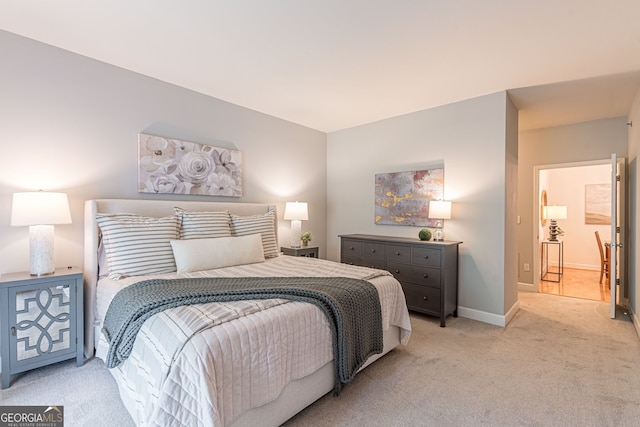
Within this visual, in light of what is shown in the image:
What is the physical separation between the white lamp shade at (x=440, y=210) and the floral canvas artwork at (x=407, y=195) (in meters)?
0.24

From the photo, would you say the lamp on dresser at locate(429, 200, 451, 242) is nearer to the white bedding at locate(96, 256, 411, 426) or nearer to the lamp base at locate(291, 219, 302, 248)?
the lamp base at locate(291, 219, 302, 248)

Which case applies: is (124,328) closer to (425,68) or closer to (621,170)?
(425,68)

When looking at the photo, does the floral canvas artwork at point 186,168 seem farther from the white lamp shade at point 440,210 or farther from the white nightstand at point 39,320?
the white lamp shade at point 440,210

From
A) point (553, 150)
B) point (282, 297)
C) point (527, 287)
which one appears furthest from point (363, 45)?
point (527, 287)

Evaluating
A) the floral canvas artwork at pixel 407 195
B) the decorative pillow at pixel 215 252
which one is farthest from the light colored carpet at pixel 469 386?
the floral canvas artwork at pixel 407 195

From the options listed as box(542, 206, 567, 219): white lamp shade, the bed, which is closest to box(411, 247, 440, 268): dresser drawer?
the bed

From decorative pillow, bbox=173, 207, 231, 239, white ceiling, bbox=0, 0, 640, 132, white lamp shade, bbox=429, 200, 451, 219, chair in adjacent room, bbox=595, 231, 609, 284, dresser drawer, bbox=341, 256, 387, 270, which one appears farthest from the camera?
chair in adjacent room, bbox=595, 231, 609, 284

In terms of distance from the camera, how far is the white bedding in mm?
1276

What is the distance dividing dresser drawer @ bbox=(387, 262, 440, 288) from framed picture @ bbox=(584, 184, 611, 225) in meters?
5.36

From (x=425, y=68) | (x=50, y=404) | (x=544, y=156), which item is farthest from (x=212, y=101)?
(x=544, y=156)

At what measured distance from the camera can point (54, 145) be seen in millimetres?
2547

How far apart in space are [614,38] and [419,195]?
2200mm

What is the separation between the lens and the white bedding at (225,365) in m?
1.28

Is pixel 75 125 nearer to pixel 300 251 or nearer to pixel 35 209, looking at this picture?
pixel 35 209
